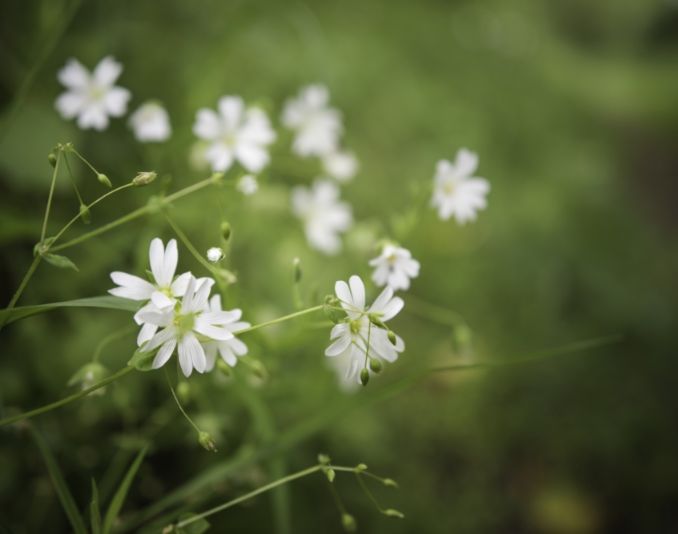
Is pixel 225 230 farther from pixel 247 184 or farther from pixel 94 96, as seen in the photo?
pixel 94 96

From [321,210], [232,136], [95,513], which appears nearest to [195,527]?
[95,513]

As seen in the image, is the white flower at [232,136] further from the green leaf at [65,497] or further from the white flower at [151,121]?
the green leaf at [65,497]

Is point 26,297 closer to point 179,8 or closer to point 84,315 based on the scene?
point 84,315

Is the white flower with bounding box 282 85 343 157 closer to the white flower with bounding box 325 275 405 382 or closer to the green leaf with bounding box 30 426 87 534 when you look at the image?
the white flower with bounding box 325 275 405 382

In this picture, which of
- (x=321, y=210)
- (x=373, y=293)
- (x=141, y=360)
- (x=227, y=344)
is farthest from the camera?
(x=321, y=210)

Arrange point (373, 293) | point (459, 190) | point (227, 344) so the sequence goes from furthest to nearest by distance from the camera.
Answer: point (373, 293) → point (459, 190) → point (227, 344)

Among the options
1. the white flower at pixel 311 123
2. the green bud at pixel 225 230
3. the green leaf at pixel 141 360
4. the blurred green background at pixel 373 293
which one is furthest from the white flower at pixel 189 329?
the white flower at pixel 311 123
